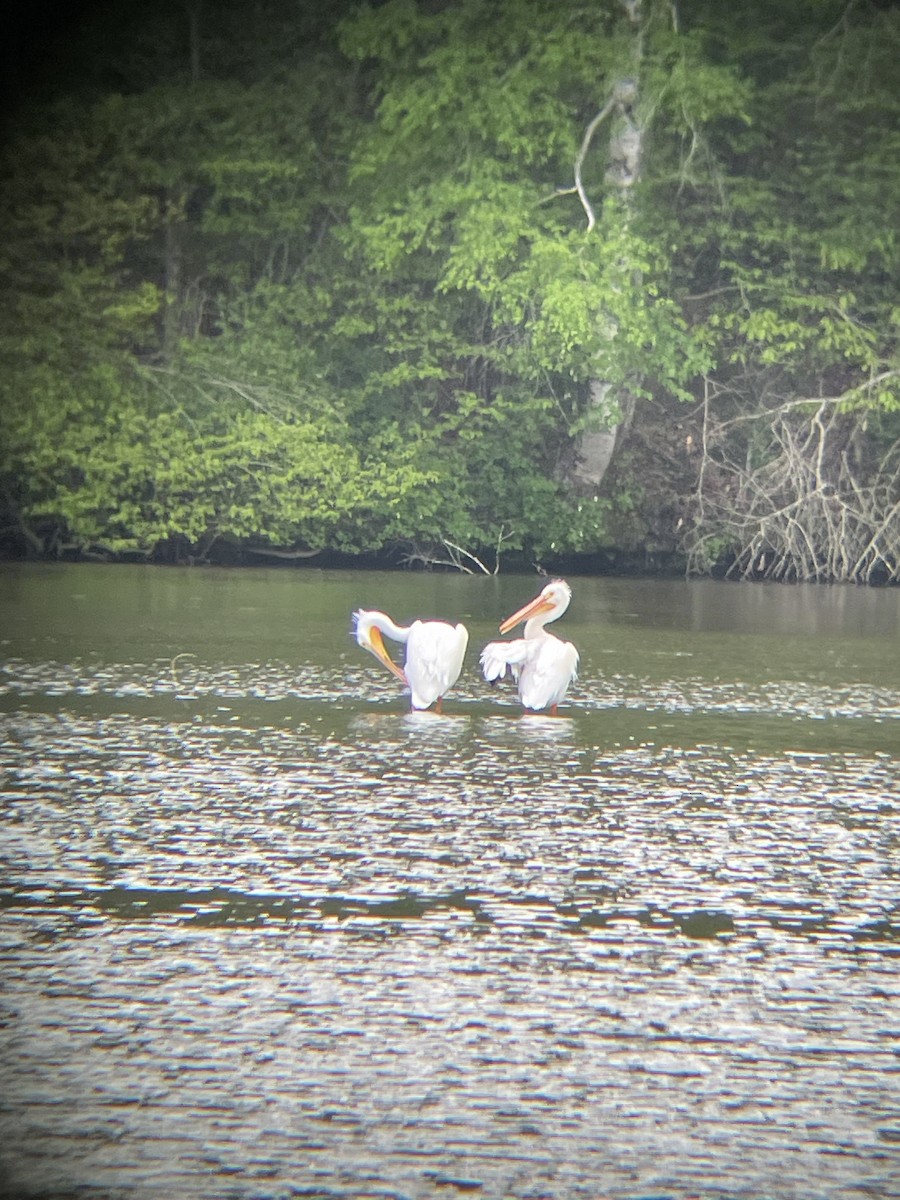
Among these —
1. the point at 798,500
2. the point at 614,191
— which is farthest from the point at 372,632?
the point at 614,191

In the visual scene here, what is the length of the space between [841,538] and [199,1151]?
23290 millimetres

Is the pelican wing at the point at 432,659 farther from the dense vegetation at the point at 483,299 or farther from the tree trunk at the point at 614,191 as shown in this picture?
the tree trunk at the point at 614,191

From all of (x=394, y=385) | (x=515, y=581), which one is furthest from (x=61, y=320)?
(x=515, y=581)

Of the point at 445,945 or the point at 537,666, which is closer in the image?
the point at 445,945

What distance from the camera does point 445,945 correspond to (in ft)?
17.7

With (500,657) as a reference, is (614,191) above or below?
above

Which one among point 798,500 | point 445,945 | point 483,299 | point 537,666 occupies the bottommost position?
point 445,945

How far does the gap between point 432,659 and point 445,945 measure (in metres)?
5.45

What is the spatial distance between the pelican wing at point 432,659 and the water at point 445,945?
215 millimetres

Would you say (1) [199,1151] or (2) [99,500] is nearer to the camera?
(1) [199,1151]

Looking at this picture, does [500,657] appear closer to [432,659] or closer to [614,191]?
[432,659]

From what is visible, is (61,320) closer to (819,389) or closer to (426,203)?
(426,203)

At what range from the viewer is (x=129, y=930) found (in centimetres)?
552

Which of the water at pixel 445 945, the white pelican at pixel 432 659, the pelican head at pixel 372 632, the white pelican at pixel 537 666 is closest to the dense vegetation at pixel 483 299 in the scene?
the pelican head at pixel 372 632
